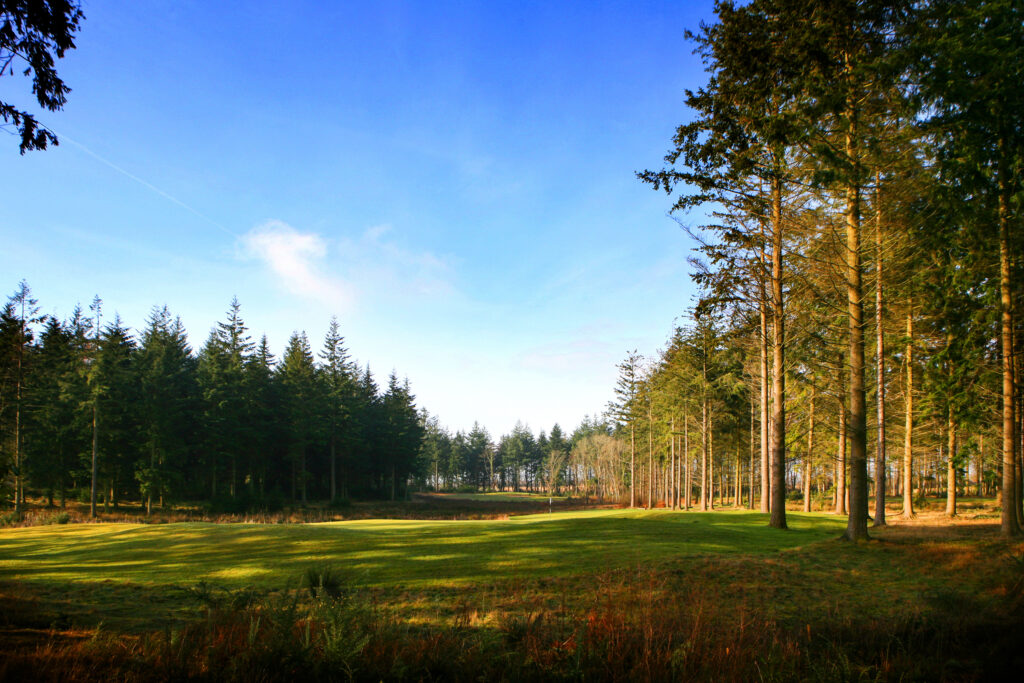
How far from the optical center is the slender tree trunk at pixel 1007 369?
14.8m

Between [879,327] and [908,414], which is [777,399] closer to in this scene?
[879,327]

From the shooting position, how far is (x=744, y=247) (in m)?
19.7

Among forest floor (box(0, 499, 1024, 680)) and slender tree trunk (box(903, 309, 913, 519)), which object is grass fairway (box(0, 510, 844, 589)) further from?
slender tree trunk (box(903, 309, 913, 519))

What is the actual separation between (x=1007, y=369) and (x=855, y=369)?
551cm

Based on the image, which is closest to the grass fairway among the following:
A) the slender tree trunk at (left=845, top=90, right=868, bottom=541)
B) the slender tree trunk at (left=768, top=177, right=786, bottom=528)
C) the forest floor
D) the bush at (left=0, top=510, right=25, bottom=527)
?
the forest floor

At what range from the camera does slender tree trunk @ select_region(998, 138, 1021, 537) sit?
14.8 m

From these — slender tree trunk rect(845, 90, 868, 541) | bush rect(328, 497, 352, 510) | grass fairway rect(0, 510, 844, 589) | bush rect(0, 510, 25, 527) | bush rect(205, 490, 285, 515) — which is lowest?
bush rect(328, 497, 352, 510)

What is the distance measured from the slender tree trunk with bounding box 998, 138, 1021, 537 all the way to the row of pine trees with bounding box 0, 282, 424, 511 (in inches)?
1784

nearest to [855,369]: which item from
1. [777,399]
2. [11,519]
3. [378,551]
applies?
[777,399]

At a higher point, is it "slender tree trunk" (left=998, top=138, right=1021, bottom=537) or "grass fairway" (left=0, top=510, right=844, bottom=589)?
"slender tree trunk" (left=998, top=138, right=1021, bottom=537)

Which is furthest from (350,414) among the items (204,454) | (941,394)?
(941,394)

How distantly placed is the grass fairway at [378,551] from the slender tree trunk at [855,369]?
1.99 meters

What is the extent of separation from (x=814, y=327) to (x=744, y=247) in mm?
8372

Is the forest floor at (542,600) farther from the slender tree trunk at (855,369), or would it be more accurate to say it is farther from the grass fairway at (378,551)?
the slender tree trunk at (855,369)
